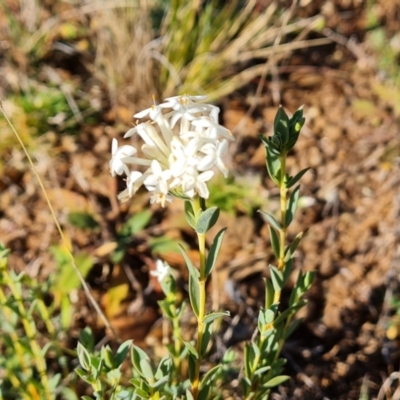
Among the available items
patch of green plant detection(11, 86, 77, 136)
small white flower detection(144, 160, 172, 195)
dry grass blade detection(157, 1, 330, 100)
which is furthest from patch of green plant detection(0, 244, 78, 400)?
dry grass blade detection(157, 1, 330, 100)

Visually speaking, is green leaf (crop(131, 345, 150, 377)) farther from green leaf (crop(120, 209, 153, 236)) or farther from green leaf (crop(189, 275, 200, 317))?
green leaf (crop(120, 209, 153, 236))

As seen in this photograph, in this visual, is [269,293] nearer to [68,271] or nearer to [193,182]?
[193,182]

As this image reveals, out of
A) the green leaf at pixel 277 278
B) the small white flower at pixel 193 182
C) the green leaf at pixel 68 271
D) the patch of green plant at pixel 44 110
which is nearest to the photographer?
the small white flower at pixel 193 182

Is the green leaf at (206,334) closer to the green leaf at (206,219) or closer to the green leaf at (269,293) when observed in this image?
the green leaf at (269,293)

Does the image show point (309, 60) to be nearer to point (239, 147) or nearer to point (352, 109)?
point (352, 109)

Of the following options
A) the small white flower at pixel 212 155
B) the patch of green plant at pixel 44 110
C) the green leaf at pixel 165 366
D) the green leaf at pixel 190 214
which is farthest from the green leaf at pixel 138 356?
the patch of green plant at pixel 44 110

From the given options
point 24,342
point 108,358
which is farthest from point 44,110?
point 108,358

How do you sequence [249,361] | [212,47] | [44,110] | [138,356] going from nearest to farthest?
[138,356] → [249,361] → [44,110] → [212,47]

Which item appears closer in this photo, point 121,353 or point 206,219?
point 206,219
